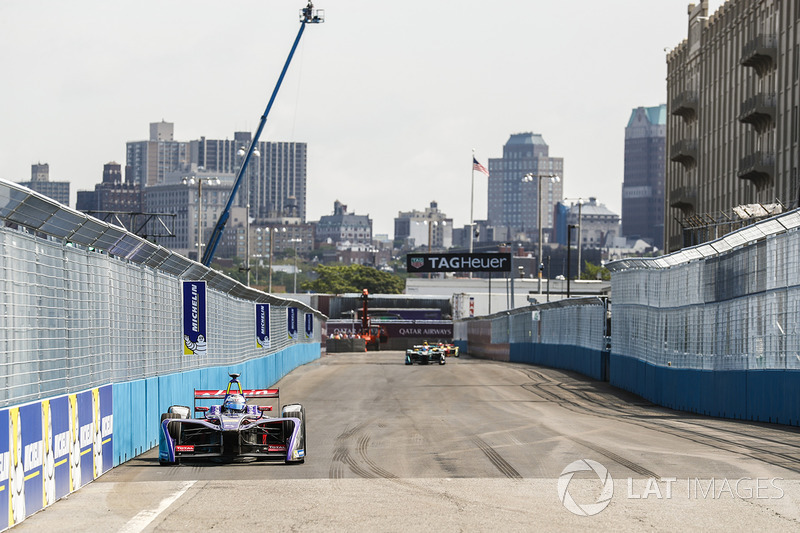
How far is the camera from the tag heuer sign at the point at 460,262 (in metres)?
85.3

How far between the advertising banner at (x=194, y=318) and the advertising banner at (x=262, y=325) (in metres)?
14.1

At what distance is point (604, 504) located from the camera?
11.4 m

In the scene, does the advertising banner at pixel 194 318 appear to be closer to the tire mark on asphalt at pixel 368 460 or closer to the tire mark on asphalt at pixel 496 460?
the tire mark on asphalt at pixel 368 460

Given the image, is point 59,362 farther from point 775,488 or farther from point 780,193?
point 780,193

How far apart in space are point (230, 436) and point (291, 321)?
3675 cm

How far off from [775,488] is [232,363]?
1841 cm

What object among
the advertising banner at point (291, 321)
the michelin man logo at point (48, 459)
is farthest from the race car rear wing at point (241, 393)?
the advertising banner at point (291, 321)

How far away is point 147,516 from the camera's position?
10727 millimetres

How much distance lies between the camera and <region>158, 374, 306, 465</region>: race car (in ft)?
48.5

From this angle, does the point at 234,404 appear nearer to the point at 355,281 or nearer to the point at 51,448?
the point at 51,448

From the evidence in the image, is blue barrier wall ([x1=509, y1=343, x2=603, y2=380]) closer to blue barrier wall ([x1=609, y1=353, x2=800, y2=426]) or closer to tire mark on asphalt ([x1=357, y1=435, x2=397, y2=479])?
blue barrier wall ([x1=609, y1=353, x2=800, y2=426])

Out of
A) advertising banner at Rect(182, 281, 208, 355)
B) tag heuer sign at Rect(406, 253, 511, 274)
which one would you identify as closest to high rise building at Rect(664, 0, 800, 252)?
tag heuer sign at Rect(406, 253, 511, 274)

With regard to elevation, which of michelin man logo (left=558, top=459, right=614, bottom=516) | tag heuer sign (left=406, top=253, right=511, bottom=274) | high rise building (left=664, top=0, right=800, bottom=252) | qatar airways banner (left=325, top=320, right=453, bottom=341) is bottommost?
qatar airways banner (left=325, top=320, right=453, bottom=341)

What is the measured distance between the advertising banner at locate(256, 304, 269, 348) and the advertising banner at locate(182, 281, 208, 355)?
46.4 ft
